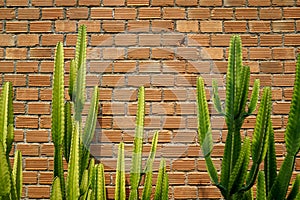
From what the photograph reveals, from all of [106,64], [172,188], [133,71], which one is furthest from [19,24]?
[172,188]

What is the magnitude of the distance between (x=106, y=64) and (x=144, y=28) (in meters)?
→ 0.29

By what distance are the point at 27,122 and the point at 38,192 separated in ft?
1.25

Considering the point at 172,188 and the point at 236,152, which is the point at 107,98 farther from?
→ the point at 236,152

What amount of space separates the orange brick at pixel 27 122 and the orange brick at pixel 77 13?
1.96ft

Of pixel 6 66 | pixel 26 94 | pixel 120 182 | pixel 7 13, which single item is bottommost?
pixel 120 182

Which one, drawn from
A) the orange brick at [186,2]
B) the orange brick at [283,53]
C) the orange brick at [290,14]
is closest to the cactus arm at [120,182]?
the orange brick at [186,2]

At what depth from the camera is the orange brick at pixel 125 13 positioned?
2508 millimetres

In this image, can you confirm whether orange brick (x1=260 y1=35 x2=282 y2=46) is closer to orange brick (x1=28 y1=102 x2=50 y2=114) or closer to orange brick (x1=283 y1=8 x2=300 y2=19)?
orange brick (x1=283 y1=8 x2=300 y2=19)

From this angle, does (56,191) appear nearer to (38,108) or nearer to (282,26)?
(38,108)

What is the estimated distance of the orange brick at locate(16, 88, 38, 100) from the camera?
2.47 metres

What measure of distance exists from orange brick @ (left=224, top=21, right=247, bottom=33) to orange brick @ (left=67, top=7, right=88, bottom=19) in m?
0.78

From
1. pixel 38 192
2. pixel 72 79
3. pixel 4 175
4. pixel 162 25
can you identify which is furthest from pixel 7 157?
pixel 162 25

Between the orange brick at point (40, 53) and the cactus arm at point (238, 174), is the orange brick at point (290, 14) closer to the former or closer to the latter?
the cactus arm at point (238, 174)

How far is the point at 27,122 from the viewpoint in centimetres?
245
